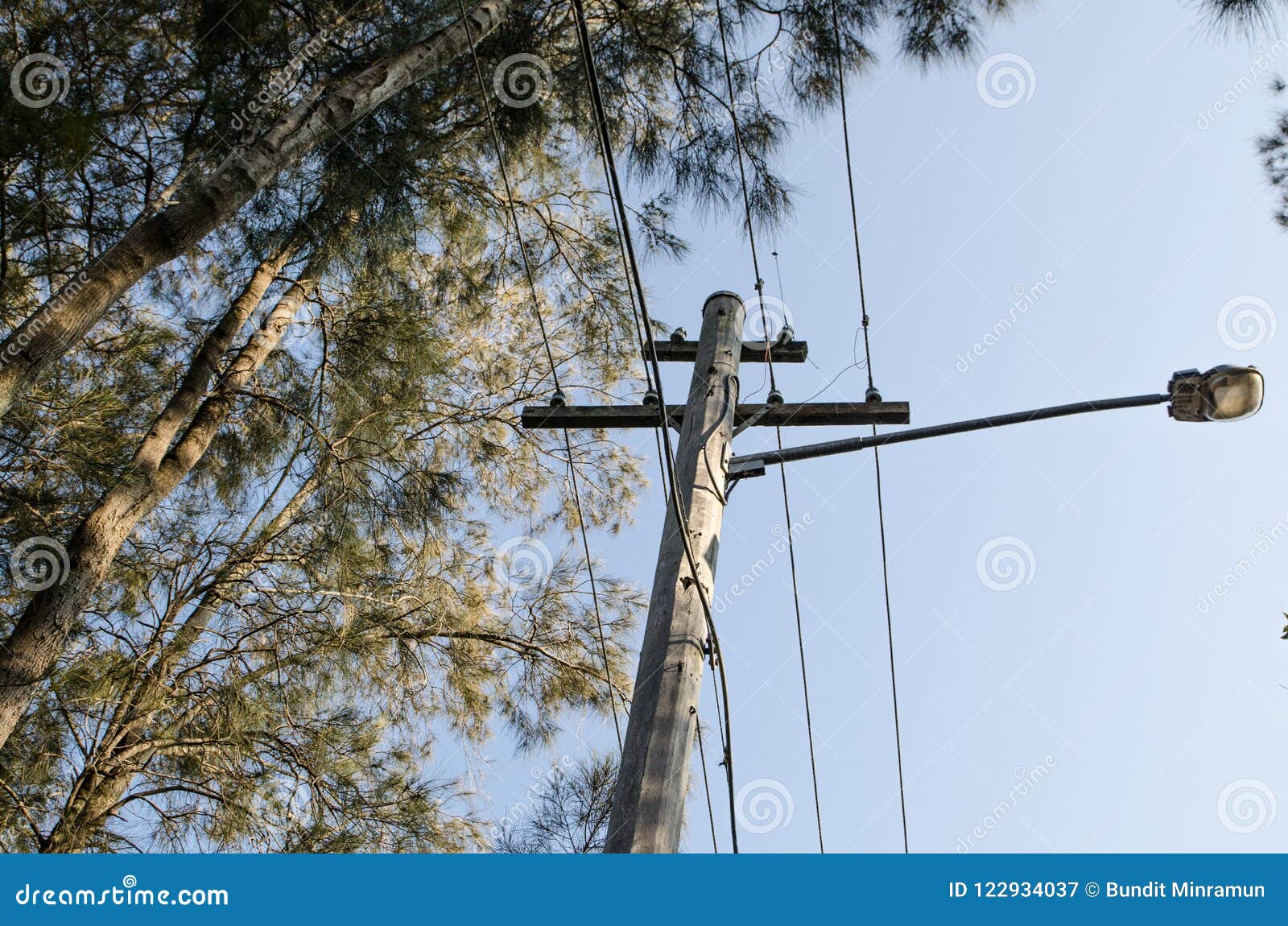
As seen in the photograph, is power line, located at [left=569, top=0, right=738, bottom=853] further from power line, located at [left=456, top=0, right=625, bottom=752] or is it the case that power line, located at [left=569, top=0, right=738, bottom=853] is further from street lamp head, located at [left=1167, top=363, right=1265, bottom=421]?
street lamp head, located at [left=1167, top=363, right=1265, bottom=421]

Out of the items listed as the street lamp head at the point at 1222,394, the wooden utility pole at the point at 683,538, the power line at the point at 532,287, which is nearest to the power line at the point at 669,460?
the wooden utility pole at the point at 683,538

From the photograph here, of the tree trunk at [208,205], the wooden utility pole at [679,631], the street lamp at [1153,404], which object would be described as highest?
→ the tree trunk at [208,205]

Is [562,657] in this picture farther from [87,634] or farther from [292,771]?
[87,634]

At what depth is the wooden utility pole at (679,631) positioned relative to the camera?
2652mm

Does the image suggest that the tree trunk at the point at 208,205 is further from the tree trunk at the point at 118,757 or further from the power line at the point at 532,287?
the tree trunk at the point at 118,757

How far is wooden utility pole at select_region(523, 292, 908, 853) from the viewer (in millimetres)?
2682

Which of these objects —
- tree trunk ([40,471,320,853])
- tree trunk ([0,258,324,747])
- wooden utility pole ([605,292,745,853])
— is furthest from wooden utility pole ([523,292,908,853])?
tree trunk ([40,471,320,853])

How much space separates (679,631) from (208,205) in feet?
8.29

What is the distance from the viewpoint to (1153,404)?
3768mm

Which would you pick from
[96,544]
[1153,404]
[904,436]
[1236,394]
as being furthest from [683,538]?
[96,544]

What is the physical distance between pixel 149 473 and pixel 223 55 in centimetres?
228

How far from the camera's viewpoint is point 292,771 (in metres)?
6.26

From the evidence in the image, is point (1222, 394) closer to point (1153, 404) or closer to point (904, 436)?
point (1153, 404)

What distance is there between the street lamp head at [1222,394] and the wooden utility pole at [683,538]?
0.98 meters
